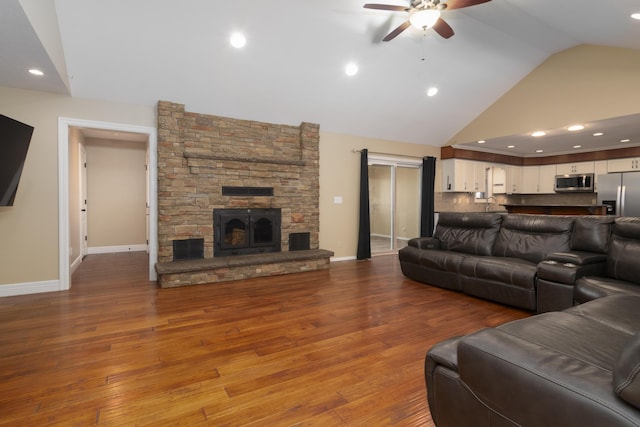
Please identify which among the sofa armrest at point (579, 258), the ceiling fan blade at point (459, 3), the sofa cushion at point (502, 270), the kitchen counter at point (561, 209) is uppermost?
the ceiling fan blade at point (459, 3)

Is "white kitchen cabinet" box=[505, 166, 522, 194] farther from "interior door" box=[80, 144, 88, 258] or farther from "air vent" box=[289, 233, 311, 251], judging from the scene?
"interior door" box=[80, 144, 88, 258]

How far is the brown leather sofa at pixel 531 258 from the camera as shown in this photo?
296 centimetres

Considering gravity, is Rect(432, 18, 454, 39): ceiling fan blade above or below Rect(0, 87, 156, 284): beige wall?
above

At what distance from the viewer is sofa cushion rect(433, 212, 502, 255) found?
4305 millimetres

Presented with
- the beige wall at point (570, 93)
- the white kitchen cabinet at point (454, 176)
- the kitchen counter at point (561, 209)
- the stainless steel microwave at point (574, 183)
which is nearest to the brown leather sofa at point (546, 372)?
the beige wall at point (570, 93)

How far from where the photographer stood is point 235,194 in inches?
202

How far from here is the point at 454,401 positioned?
1357 mm

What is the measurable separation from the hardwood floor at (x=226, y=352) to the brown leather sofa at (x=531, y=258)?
269mm

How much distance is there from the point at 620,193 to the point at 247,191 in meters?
7.89

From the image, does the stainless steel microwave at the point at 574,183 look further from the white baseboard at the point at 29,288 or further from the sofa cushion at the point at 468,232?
the white baseboard at the point at 29,288

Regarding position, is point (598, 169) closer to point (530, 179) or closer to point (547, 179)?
point (547, 179)

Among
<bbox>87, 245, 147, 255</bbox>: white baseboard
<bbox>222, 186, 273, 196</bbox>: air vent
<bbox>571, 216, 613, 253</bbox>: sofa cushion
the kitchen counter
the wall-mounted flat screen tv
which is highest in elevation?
the wall-mounted flat screen tv

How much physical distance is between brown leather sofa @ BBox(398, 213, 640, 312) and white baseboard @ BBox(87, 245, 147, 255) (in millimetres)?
5936

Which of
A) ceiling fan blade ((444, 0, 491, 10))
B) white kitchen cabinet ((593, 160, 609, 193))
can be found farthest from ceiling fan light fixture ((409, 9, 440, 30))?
white kitchen cabinet ((593, 160, 609, 193))
